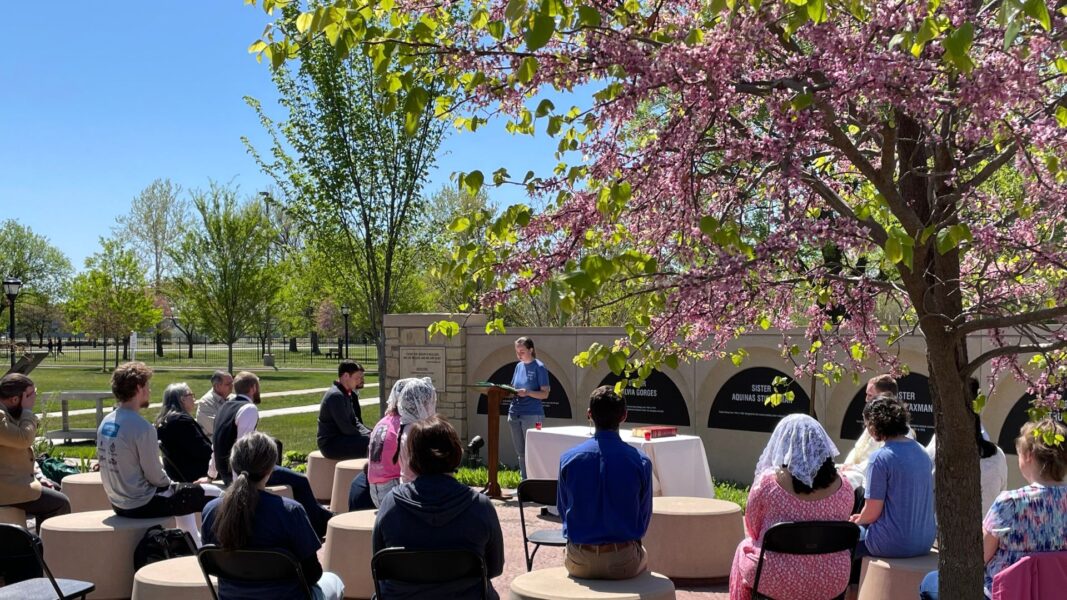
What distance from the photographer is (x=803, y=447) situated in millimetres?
5133

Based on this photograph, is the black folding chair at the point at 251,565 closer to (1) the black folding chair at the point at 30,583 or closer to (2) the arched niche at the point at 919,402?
(1) the black folding chair at the point at 30,583

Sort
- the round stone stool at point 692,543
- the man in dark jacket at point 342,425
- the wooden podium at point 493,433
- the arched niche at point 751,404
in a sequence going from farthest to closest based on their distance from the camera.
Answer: the arched niche at point 751,404 → the wooden podium at point 493,433 → the man in dark jacket at point 342,425 → the round stone stool at point 692,543

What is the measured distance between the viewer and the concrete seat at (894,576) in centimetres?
571

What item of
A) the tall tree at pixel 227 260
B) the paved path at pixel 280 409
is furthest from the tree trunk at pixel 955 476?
the tall tree at pixel 227 260

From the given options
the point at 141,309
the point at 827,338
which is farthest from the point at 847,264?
the point at 141,309

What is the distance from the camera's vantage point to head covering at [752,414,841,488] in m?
5.12

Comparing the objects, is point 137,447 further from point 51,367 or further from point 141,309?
point 51,367

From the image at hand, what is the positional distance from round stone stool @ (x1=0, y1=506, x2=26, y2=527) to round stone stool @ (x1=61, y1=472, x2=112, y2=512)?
1239 mm

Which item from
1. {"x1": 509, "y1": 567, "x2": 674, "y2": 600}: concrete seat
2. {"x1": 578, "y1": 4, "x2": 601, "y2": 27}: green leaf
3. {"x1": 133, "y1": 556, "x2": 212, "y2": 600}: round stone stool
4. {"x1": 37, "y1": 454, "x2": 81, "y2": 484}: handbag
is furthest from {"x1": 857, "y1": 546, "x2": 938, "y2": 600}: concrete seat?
{"x1": 37, "y1": 454, "x2": 81, "y2": 484}: handbag

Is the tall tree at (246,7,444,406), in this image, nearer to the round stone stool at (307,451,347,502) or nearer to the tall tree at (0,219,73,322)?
the round stone stool at (307,451,347,502)

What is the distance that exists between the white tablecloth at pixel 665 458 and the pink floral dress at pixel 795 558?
3803mm

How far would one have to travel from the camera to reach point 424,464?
4926 millimetres

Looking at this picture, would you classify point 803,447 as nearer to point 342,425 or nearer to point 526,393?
point 342,425

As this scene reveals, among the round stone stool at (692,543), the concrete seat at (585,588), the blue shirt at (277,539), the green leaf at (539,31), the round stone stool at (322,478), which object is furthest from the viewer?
the round stone stool at (322,478)
